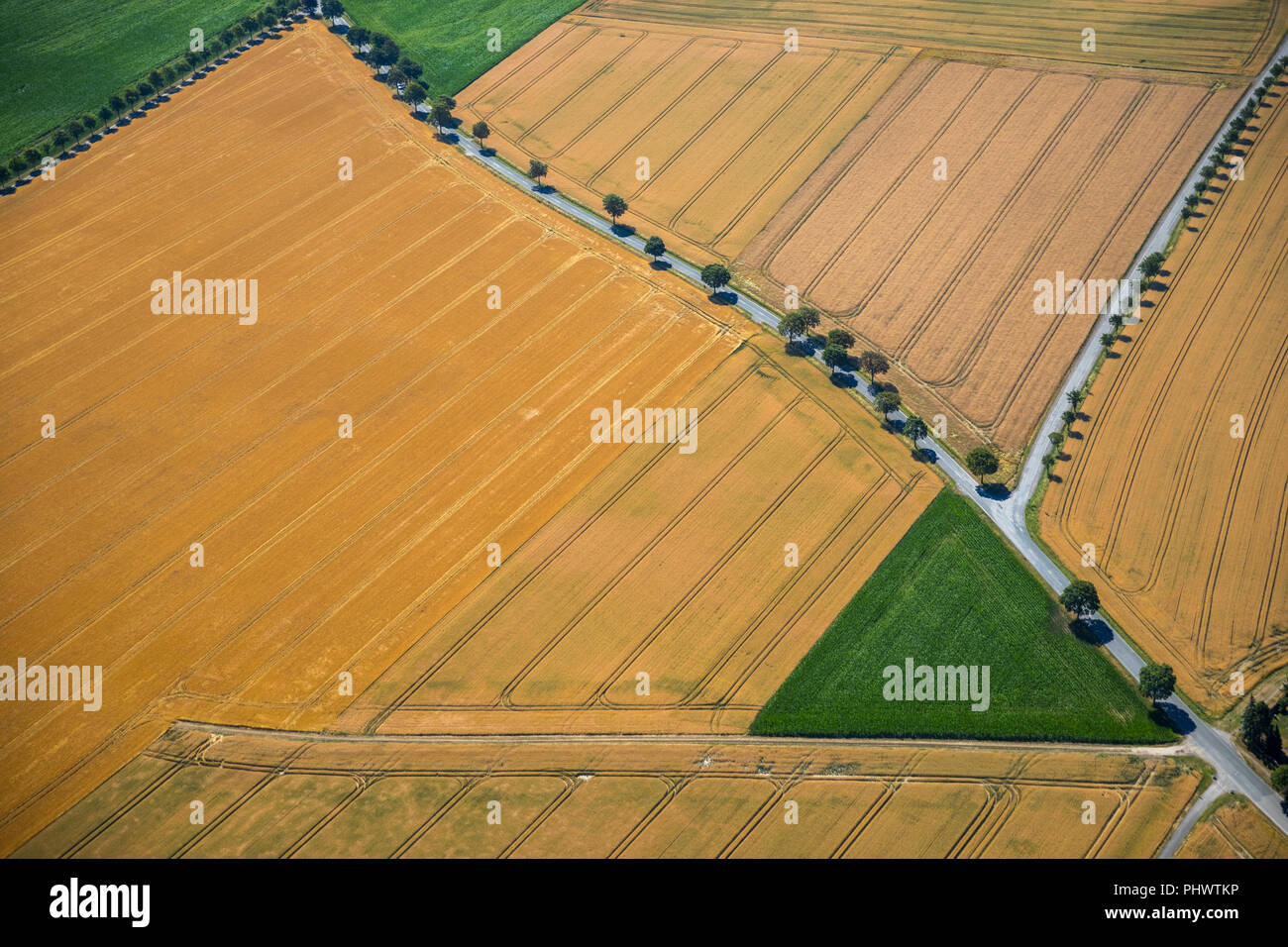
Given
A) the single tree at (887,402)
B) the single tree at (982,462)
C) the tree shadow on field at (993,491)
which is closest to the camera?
the single tree at (982,462)

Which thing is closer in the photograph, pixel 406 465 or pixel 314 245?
pixel 406 465

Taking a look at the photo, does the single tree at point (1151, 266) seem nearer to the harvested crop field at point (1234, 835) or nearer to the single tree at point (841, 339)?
the single tree at point (841, 339)

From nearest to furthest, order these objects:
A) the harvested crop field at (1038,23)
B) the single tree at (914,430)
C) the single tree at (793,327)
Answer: the single tree at (914,430)
the single tree at (793,327)
the harvested crop field at (1038,23)

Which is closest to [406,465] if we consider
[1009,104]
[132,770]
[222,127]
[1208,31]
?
[132,770]

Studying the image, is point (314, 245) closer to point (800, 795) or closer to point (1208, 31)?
point (800, 795)

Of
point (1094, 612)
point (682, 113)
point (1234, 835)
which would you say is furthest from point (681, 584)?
point (682, 113)

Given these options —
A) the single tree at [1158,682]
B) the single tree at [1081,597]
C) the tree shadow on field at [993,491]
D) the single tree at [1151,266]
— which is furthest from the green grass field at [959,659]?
the single tree at [1151,266]

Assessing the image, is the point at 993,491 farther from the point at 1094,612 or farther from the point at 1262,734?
the point at 1262,734
